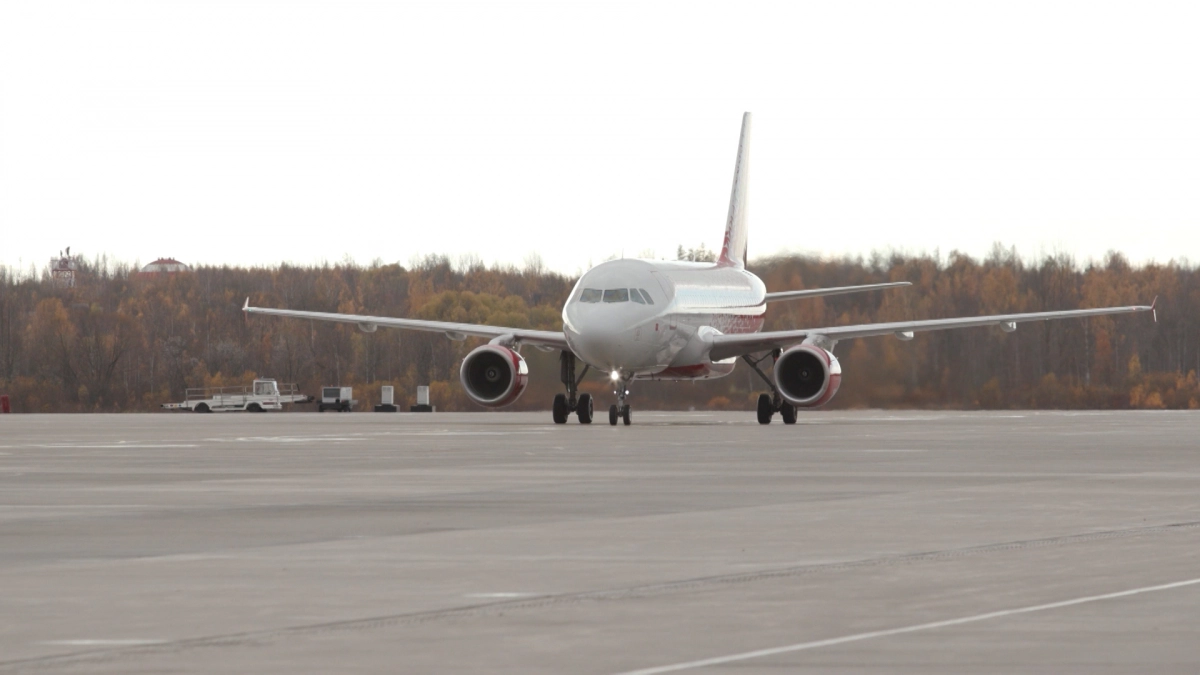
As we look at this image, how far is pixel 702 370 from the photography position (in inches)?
1925

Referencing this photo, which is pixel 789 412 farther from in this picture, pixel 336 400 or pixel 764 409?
pixel 336 400

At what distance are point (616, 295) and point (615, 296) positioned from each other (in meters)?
0.05

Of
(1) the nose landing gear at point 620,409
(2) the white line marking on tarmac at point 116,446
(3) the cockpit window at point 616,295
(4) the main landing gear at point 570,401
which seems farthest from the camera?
(4) the main landing gear at point 570,401

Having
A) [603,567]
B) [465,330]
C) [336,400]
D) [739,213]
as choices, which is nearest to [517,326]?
[336,400]

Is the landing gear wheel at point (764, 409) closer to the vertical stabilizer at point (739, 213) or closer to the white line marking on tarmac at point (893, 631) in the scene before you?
the vertical stabilizer at point (739, 213)

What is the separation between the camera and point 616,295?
146 ft

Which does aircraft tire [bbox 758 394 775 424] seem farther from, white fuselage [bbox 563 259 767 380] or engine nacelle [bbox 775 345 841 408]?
white fuselage [bbox 563 259 767 380]

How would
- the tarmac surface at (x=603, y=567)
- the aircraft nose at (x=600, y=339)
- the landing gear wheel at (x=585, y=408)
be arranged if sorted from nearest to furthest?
the tarmac surface at (x=603, y=567), the aircraft nose at (x=600, y=339), the landing gear wheel at (x=585, y=408)

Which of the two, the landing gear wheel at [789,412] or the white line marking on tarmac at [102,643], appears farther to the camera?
the landing gear wheel at [789,412]

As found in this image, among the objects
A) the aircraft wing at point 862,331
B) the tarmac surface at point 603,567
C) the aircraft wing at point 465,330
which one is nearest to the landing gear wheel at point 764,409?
the aircraft wing at point 862,331

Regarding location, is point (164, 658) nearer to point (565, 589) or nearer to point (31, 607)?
point (31, 607)

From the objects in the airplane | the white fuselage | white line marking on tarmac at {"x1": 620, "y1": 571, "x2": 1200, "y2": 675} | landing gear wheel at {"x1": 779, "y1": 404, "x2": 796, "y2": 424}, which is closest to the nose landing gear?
the airplane

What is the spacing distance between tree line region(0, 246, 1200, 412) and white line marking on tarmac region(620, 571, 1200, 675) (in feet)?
150

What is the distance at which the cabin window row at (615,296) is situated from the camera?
1746 inches
